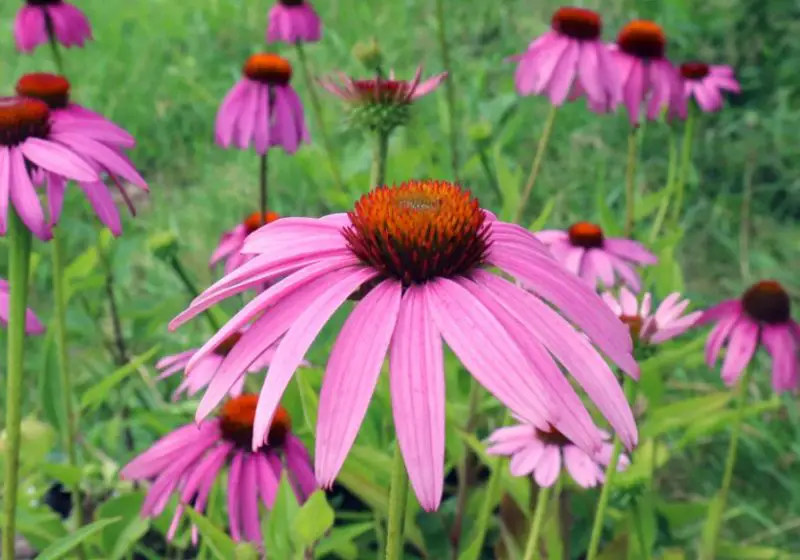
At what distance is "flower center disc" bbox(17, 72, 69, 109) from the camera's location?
819 millimetres

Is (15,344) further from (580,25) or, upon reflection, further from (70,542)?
(580,25)

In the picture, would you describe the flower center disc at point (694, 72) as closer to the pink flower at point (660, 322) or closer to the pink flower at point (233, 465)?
the pink flower at point (660, 322)

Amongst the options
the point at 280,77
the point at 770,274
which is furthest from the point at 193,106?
the point at 770,274

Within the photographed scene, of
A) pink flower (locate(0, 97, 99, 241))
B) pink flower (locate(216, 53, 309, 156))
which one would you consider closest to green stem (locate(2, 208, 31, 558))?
pink flower (locate(0, 97, 99, 241))

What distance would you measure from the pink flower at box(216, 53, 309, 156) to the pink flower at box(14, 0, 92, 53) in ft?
0.77

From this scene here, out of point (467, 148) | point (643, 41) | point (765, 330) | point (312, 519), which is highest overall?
point (643, 41)

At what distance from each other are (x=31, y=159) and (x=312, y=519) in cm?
33

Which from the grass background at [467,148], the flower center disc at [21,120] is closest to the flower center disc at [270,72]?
the grass background at [467,148]

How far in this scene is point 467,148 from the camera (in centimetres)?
197

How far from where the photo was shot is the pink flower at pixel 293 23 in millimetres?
1475

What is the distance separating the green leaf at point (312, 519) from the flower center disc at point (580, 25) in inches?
32.0

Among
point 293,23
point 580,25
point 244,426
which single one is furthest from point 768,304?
point 293,23

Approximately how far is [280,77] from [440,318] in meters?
0.85

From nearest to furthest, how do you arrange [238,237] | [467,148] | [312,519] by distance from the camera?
[312,519]
[238,237]
[467,148]
